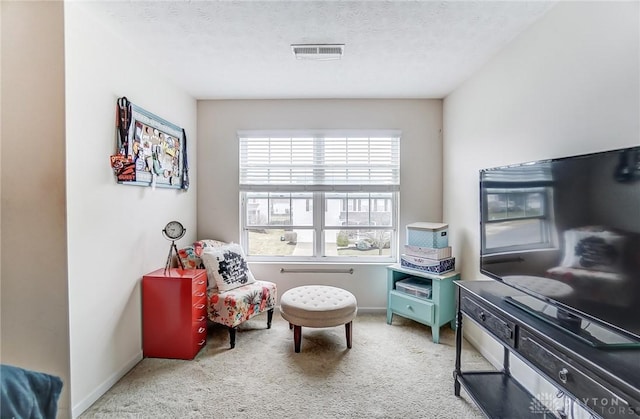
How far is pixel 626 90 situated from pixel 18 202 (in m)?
3.25

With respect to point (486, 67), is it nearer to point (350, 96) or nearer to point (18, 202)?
point (350, 96)

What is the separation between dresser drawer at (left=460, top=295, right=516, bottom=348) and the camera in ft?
4.49

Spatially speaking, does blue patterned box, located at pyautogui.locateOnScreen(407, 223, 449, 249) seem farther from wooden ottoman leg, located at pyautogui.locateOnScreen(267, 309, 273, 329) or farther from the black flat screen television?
wooden ottoman leg, located at pyautogui.locateOnScreen(267, 309, 273, 329)

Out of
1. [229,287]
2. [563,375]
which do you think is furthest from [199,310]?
[563,375]

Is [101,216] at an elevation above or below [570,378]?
above

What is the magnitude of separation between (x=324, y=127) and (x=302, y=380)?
2499 millimetres

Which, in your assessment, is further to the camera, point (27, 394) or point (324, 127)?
point (324, 127)

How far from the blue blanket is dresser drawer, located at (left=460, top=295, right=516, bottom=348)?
6.26ft

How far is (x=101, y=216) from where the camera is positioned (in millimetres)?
1812

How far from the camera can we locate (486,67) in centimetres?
228

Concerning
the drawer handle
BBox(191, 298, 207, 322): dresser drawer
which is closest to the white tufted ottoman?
BBox(191, 298, 207, 322): dresser drawer

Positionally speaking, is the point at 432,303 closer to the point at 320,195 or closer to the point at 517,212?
the point at 517,212

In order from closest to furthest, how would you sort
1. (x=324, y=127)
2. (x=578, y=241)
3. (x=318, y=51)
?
(x=578, y=241) → (x=318, y=51) → (x=324, y=127)

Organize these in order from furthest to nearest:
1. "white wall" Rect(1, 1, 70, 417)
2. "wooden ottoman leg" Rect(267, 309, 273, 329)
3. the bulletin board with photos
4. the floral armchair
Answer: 1. "wooden ottoman leg" Rect(267, 309, 273, 329)
2. the floral armchair
3. the bulletin board with photos
4. "white wall" Rect(1, 1, 70, 417)
